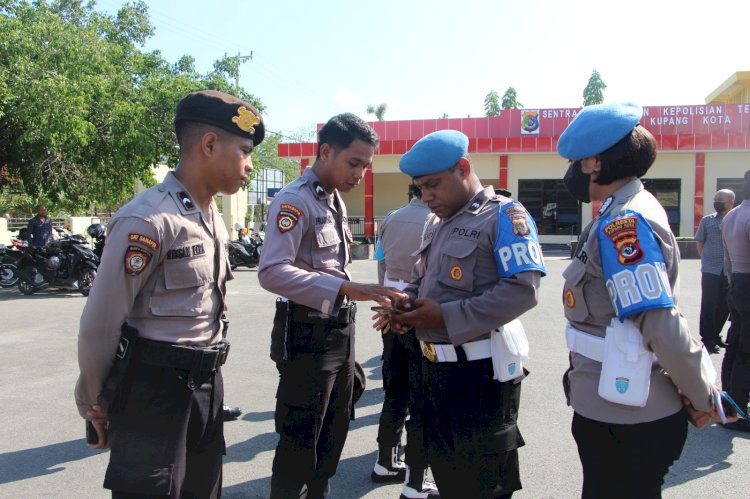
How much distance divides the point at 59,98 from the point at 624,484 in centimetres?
1216

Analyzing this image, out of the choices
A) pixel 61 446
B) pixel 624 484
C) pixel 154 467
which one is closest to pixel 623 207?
pixel 624 484

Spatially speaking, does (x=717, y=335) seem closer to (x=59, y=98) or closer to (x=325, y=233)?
(x=325, y=233)

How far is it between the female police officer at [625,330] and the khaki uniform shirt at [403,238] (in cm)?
201

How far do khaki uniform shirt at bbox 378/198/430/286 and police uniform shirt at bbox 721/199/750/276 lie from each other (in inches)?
97.1

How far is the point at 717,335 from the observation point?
652 centimetres

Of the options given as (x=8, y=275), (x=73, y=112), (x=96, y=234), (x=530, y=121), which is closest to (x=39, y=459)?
(x=96, y=234)

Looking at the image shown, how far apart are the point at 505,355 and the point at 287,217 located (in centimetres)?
120

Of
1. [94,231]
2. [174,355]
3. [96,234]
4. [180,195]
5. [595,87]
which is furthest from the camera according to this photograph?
[595,87]

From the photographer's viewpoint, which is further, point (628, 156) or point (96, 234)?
point (96, 234)

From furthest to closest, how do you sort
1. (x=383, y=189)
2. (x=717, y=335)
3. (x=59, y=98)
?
(x=383, y=189) → (x=59, y=98) → (x=717, y=335)

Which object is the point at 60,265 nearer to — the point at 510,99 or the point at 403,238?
the point at 403,238

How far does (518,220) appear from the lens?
2.37 metres

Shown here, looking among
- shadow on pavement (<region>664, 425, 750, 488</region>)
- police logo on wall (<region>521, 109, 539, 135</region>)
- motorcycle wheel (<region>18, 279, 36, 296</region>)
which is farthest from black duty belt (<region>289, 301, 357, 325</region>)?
police logo on wall (<region>521, 109, 539, 135</region>)

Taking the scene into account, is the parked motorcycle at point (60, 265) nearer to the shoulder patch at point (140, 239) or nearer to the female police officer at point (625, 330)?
the shoulder patch at point (140, 239)
